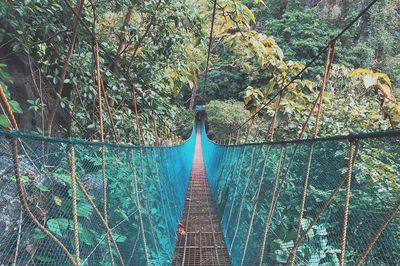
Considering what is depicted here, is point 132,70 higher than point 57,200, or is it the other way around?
point 132,70

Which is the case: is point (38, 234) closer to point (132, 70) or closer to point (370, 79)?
point (370, 79)

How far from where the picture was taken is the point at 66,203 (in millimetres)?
684

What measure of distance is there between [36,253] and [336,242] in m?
0.69

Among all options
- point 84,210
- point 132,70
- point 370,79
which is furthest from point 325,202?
point 132,70

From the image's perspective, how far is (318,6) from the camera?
35.0ft

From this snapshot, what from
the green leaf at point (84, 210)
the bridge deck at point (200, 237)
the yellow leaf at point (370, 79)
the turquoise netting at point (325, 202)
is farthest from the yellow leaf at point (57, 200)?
the bridge deck at point (200, 237)

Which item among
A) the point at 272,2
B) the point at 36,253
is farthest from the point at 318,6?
the point at 36,253

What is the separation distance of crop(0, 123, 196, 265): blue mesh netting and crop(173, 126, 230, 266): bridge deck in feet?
2.78

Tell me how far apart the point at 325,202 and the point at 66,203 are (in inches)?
26.0

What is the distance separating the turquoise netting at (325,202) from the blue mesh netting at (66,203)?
57cm

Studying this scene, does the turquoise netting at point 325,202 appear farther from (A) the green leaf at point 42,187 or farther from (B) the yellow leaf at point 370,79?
(A) the green leaf at point 42,187

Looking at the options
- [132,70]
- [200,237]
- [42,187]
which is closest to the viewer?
[42,187]

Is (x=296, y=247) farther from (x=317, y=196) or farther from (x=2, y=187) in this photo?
(x=2, y=187)

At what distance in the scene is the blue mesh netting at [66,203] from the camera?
21.5 inches
